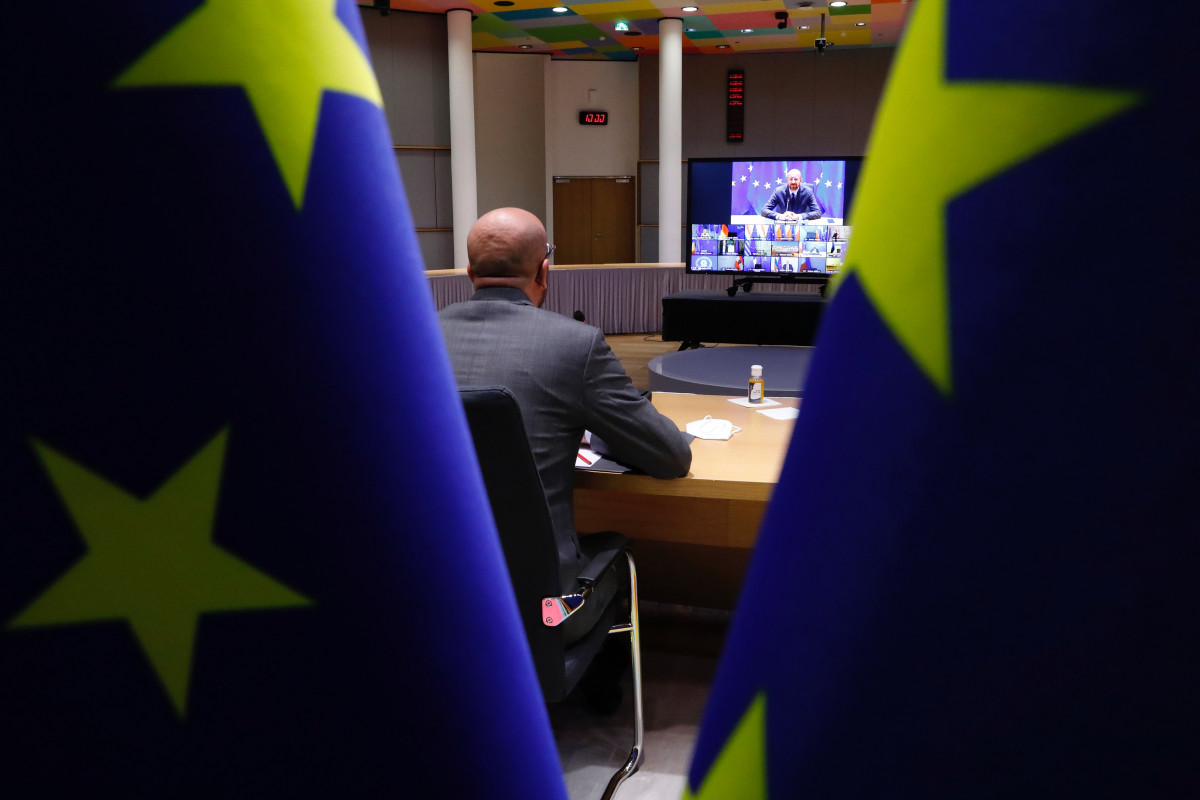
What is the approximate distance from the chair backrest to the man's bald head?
0.51 metres

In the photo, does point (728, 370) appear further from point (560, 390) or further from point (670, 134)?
point (670, 134)

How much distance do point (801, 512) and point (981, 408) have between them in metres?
0.04

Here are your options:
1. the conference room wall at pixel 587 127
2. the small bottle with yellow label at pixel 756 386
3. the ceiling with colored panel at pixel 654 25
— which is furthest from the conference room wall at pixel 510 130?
the small bottle with yellow label at pixel 756 386

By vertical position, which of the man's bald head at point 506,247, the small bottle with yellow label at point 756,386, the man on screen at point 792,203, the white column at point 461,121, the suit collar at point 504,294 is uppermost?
the white column at point 461,121

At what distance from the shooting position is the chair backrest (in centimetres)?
137

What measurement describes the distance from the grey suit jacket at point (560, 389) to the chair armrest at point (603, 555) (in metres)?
0.03

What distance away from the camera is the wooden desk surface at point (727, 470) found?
5.88ft

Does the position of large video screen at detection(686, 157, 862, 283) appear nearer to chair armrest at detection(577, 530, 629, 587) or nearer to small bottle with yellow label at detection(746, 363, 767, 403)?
small bottle with yellow label at detection(746, 363, 767, 403)

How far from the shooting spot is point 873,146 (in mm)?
171

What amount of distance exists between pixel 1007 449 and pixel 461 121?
870cm

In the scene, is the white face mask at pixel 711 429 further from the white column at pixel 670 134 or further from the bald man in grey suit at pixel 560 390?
the white column at pixel 670 134

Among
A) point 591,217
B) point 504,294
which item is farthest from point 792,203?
point 504,294

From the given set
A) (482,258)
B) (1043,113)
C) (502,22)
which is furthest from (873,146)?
(502,22)

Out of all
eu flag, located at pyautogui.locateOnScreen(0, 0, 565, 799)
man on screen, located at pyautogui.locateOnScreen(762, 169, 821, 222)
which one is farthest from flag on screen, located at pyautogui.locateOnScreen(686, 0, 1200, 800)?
man on screen, located at pyautogui.locateOnScreen(762, 169, 821, 222)
